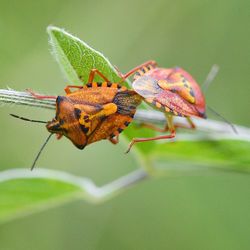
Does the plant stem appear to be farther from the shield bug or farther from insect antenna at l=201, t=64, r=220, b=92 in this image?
insect antenna at l=201, t=64, r=220, b=92

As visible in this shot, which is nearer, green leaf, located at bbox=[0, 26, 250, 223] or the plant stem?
the plant stem

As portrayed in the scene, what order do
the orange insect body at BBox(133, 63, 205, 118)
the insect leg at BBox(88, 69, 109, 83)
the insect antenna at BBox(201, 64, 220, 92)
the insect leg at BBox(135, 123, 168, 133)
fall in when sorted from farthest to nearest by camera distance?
the insect antenna at BBox(201, 64, 220, 92) < the insect leg at BBox(135, 123, 168, 133) < the orange insect body at BBox(133, 63, 205, 118) < the insect leg at BBox(88, 69, 109, 83)

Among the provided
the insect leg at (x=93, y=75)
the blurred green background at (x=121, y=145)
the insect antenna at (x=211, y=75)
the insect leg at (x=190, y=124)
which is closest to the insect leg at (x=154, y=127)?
the insect leg at (x=190, y=124)

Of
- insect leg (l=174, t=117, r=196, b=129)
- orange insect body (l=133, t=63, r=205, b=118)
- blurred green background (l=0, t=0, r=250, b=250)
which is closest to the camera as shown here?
orange insect body (l=133, t=63, r=205, b=118)

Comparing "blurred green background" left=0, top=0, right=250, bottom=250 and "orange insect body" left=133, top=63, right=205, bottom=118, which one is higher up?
"orange insect body" left=133, top=63, right=205, bottom=118

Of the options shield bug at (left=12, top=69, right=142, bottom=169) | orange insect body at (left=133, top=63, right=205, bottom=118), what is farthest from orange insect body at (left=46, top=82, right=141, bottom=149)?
orange insect body at (left=133, top=63, right=205, bottom=118)

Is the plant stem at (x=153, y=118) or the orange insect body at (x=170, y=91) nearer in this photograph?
the plant stem at (x=153, y=118)

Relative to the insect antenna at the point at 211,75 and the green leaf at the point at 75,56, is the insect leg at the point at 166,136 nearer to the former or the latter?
the green leaf at the point at 75,56
